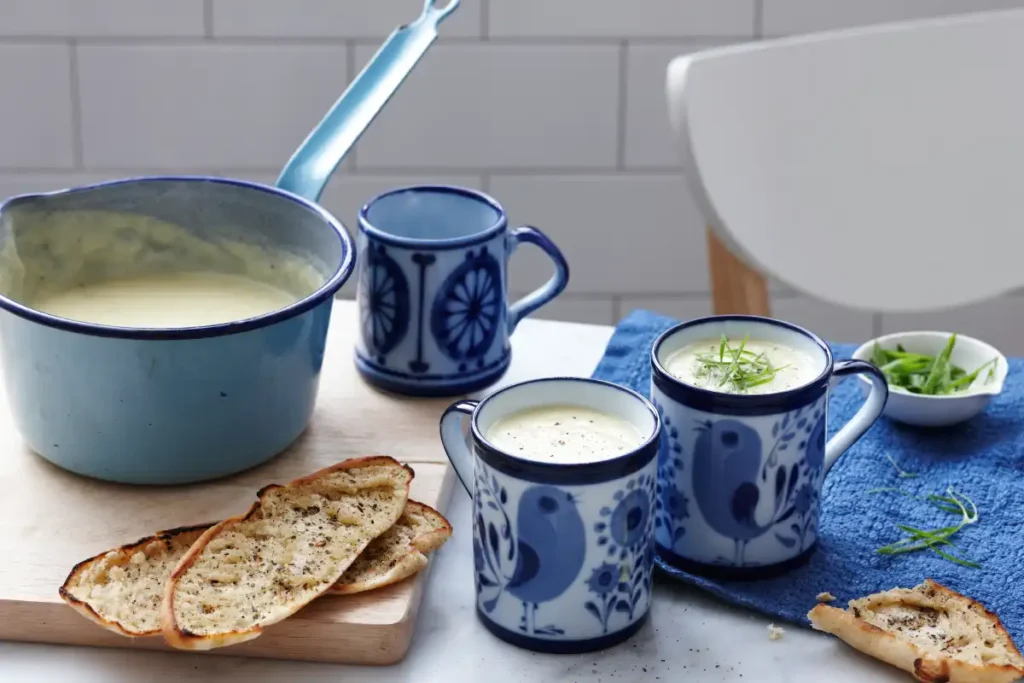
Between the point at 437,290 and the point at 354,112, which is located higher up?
the point at 354,112

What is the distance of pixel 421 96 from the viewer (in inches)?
72.7

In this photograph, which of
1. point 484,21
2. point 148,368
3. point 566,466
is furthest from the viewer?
point 484,21

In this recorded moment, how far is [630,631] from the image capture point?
82cm

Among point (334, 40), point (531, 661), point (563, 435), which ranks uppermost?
point (334, 40)

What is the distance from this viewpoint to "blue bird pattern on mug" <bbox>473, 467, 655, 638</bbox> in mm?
774

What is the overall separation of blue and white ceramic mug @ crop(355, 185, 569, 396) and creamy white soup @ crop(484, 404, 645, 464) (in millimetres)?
220

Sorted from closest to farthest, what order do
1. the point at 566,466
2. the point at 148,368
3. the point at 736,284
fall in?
the point at 566,466
the point at 148,368
the point at 736,284

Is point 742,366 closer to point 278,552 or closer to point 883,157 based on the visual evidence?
point 883,157

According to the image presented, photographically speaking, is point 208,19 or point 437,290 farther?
point 208,19

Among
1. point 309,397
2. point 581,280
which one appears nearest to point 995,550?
point 309,397

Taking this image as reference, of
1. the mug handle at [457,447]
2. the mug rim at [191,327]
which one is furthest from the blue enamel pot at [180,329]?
the mug handle at [457,447]

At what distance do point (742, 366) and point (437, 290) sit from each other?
10.5 inches

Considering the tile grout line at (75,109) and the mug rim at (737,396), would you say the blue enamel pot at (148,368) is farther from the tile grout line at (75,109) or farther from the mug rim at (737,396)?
the tile grout line at (75,109)

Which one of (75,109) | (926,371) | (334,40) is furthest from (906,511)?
(75,109)
